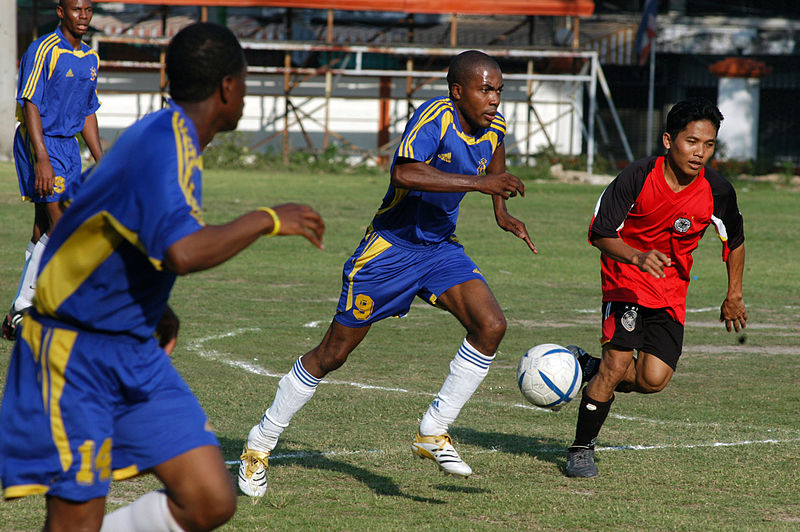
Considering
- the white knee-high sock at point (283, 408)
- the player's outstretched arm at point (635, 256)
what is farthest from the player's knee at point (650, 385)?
the white knee-high sock at point (283, 408)

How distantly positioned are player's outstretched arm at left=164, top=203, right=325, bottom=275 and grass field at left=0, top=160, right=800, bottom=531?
1.98 m

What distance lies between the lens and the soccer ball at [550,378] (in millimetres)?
6281

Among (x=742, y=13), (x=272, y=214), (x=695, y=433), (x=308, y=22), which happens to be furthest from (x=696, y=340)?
(x=742, y=13)

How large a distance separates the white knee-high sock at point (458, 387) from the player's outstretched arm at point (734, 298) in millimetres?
1558

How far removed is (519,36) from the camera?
37.0 meters

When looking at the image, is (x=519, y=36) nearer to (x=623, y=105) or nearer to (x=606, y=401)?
(x=623, y=105)

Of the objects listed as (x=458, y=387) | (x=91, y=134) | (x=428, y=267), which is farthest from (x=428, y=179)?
(x=91, y=134)

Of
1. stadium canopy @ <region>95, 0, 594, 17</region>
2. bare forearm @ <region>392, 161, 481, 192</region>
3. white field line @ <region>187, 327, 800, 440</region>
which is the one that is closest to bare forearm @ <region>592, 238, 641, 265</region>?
bare forearm @ <region>392, 161, 481, 192</region>

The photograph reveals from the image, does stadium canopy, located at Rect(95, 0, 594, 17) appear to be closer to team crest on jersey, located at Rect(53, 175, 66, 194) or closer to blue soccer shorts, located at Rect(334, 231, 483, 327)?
team crest on jersey, located at Rect(53, 175, 66, 194)

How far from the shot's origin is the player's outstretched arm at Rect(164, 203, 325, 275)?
330cm

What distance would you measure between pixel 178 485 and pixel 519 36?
114ft

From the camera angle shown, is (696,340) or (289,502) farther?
(696,340)

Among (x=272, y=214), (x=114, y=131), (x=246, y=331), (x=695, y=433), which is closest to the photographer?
(x=272, y=214)

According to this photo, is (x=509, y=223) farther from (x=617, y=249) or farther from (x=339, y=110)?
(x=339, y=110)
